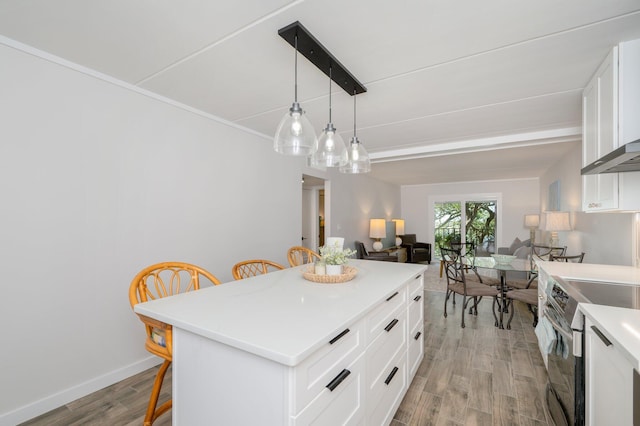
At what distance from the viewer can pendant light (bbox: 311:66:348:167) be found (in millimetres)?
1875

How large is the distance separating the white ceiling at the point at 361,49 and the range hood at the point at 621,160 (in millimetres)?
713

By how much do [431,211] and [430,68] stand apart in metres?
7.14

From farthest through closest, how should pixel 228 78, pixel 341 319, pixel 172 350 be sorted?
1. pixel 228 78
2. pixel 172 350
3. pixel 341 319

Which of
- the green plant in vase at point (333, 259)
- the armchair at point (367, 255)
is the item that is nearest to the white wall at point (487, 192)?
the armchair at point (367, 255)

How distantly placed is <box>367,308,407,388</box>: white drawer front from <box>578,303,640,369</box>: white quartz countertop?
908mm

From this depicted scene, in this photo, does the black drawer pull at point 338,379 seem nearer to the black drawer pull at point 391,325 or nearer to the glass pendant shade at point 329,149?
the black drawer pull at point 391,325

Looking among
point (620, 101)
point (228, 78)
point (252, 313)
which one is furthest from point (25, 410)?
point (620, 101)

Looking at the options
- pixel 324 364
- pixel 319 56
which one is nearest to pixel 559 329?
pixel 324 364

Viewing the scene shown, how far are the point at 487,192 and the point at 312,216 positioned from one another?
17.3 feet

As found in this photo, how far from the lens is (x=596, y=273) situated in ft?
6.79

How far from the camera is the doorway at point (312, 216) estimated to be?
5535mm

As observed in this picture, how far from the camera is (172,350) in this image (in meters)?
1.28

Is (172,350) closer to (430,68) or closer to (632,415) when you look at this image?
(632,415)

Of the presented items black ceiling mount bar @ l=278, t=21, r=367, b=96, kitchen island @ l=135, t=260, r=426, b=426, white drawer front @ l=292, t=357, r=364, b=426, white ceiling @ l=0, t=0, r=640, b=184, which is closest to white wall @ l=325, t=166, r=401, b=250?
white ceiling @ l=0, t=0, r=640, b=184
